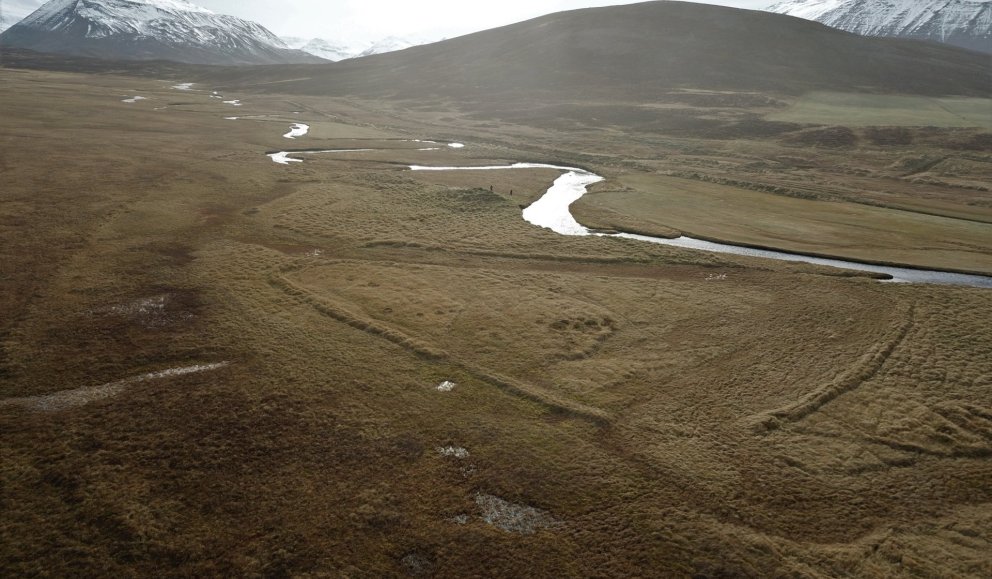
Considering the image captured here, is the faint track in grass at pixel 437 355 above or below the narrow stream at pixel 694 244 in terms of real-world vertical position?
below

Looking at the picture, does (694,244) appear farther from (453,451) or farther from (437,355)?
(453,451)

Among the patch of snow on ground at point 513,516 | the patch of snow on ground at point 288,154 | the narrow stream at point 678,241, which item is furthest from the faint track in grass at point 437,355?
the patch of snow on ground at point 288,154

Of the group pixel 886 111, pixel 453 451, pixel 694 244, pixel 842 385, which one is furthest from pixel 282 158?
pixel 886 111

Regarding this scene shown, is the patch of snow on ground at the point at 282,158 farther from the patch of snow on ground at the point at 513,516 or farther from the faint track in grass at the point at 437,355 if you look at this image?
the patch of snow on ground at the point at 513,516

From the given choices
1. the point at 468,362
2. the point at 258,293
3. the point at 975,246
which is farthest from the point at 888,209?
the point at 258,293

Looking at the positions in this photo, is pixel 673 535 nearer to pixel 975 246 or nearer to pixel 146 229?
pixel 146 229
